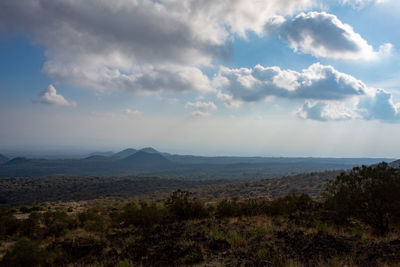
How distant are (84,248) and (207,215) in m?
7.76

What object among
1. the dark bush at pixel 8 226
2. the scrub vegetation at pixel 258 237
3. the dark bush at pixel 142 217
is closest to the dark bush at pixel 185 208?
the scrub vegetation at pixel 258 237

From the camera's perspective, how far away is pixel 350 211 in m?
10.0

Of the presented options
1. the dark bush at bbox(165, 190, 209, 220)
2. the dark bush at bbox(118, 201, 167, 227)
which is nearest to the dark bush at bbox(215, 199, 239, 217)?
the dark bush at bbox(165, 190, 209, 220)

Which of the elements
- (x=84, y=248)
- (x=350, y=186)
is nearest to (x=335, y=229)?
(x=350, y=186)

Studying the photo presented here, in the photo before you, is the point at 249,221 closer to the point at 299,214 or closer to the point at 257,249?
the point at 299,214

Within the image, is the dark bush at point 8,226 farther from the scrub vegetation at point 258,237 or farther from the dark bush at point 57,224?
the dark bush at point 57,224

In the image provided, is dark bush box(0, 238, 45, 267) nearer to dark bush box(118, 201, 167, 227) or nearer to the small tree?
dark bush box(118, 201, 167, 227)

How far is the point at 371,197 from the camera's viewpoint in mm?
9539

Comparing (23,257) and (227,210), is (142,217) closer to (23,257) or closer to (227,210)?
(227,210)

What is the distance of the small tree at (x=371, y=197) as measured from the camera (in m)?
9.33

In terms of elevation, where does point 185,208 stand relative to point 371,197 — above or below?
below

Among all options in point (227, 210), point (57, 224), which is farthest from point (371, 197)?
point (57, 224)

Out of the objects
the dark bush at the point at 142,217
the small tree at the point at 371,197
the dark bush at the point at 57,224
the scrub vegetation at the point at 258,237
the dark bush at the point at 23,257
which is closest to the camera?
the scrub vegetation at the point at 258,237

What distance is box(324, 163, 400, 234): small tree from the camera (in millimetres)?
9328
